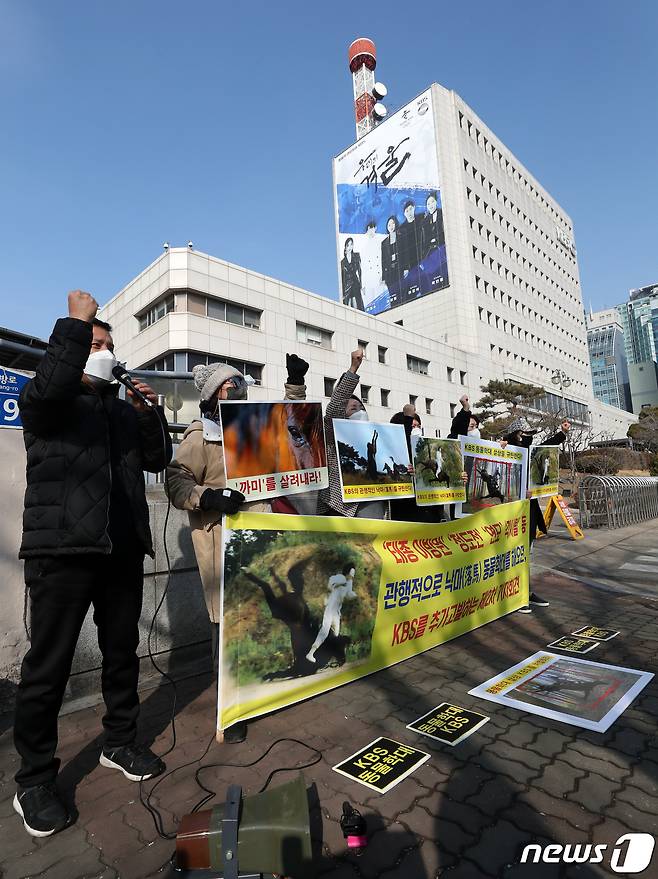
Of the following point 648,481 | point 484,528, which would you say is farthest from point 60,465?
point 648,481

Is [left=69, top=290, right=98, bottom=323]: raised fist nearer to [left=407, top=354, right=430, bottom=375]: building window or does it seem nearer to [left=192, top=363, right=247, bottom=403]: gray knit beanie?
[left=192, top=363, right=247, bottom=403]: gray knit beanie

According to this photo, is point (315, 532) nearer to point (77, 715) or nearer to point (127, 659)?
point (127, 659)

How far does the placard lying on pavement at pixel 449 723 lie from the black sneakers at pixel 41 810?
1.72 metres

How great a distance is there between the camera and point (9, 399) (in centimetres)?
327

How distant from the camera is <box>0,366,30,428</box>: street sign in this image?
10.6 ft

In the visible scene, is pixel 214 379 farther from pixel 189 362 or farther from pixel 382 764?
pixel 189 362

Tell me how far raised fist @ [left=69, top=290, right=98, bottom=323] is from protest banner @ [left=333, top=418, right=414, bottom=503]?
2.26 meters

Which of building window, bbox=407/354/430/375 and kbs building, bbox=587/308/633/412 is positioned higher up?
kbs building, bbox=587/308/633/412

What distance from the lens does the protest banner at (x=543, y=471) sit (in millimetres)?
6359

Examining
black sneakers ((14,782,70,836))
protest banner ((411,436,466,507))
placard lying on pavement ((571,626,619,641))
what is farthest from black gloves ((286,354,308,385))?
placard lying on pavement ((571,626,619,641))

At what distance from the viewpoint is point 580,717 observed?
2664 millimetres

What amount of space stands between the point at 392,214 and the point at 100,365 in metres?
60.6

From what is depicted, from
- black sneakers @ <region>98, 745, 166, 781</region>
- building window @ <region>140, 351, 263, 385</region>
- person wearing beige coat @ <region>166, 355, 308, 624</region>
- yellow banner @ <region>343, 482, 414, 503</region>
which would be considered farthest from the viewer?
building window @ <region>140, 351, 263, 385</region>

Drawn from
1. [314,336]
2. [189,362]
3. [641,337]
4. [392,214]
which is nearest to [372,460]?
[189,362]
